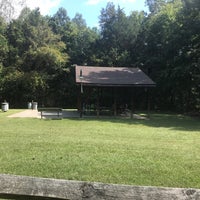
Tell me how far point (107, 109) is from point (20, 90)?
15.3 meters

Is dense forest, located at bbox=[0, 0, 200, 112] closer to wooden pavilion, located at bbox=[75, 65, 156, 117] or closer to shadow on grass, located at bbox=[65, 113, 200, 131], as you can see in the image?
wooden pavilion, located at bbox=[75, 65, 156, 117]

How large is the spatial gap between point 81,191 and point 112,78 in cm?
2313

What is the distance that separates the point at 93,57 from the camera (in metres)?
40.4

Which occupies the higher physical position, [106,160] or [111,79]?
[111,79]

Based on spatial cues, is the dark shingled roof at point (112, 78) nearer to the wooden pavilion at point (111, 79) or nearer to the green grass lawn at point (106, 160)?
the wooden pavilion at point (111, 79)

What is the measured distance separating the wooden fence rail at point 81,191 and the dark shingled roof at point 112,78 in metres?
20.9

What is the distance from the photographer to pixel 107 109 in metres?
24.9

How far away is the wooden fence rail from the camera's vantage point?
221 cm

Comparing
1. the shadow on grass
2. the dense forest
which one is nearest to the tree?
the dense forest

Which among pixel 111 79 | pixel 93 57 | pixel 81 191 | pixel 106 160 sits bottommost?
pixel 106 160

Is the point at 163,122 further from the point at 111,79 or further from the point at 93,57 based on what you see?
the point at 93,57

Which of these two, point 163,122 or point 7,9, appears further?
point 7,9

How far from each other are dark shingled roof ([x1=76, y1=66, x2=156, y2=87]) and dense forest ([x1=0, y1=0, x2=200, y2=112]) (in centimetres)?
451

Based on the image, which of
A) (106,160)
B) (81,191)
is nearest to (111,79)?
(106,160)
